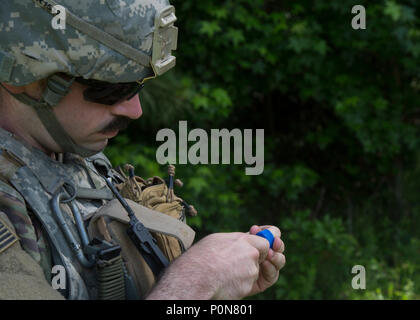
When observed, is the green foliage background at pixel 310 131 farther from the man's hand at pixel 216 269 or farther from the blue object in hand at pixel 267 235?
the man's hand at pixel 216 269

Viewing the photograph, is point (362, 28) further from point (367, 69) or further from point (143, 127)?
point (143, 127)

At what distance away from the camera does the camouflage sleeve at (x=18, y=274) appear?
115 cm

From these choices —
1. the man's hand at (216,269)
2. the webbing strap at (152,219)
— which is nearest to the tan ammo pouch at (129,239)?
the webbing strap at (152,219)

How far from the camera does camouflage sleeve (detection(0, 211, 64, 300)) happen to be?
1.15 m

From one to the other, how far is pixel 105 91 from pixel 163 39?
0.21 m

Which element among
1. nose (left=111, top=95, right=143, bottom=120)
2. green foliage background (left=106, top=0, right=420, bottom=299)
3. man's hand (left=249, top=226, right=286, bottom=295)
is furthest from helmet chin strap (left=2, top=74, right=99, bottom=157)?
green foliage background (left=106, top=0, right=420, bottom=299)

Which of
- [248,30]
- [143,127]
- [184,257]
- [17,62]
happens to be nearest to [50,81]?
[17,62]

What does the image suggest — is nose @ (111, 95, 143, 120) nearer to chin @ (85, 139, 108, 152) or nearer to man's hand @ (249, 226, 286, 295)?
chin @ (85, 139, 108, 152)

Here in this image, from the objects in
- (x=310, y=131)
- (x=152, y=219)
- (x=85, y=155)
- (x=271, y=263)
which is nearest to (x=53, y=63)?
(x=85, y=155)

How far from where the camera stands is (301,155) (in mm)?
6082

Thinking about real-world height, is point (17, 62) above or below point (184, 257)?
above

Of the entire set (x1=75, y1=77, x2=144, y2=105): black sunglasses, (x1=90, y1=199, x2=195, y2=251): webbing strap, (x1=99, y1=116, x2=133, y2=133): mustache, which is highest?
(x1=75, y1=77, x2=144, y2=105): black sunglasses
